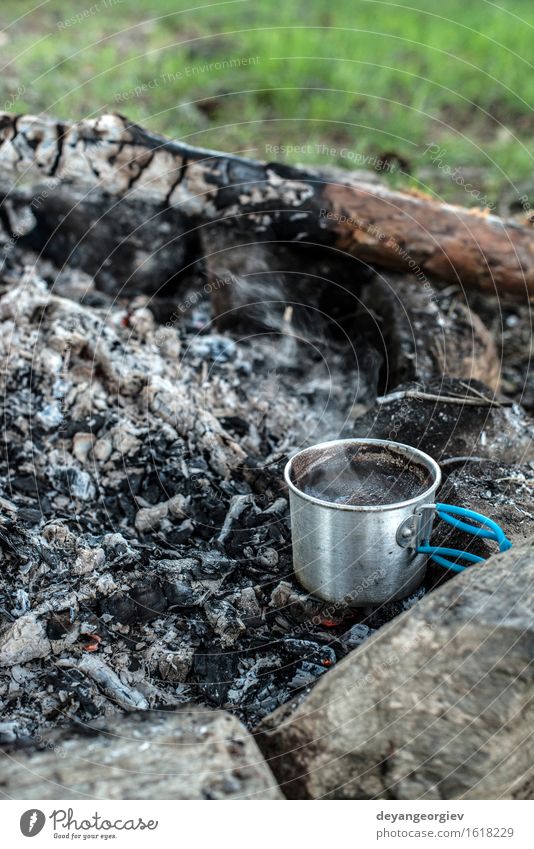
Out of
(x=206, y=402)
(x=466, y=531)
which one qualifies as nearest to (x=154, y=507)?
(x=206, y=402)

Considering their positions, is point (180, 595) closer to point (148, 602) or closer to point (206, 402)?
point (148, 602)

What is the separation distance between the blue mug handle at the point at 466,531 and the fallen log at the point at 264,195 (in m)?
1.73

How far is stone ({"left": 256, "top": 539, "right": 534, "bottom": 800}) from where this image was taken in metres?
1.51

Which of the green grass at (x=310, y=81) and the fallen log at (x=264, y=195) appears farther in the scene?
the green grass at (x=310, y=81)

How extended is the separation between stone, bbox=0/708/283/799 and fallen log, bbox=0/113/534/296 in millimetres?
2489

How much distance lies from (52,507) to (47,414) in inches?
18.2

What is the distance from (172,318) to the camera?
363cm

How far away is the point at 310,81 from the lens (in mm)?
6863

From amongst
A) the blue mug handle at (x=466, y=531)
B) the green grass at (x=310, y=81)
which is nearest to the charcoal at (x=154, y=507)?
the blue mug handle at (x=466, y=531)

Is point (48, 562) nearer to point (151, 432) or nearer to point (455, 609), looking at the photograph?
point (151, 432)

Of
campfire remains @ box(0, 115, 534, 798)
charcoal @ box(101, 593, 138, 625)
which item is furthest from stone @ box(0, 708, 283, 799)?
charcoal @ box(101, 593, 138, 625)

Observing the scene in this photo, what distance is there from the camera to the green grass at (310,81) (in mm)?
6039

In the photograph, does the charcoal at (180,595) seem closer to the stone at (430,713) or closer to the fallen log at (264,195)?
the stone at (430,713)
